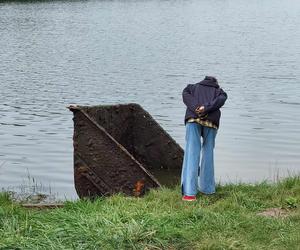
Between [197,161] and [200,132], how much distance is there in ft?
1.34

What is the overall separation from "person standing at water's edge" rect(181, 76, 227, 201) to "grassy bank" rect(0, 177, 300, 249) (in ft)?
0.69

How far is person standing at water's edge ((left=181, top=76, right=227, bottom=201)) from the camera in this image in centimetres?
845

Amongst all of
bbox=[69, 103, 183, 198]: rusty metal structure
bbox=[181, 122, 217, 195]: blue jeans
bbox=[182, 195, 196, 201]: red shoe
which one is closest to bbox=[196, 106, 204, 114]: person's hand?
bbox=[181, 122, 217, 195]: blue jeans

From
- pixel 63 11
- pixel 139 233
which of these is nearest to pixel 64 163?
pixel 139 233

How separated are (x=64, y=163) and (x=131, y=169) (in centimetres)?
463

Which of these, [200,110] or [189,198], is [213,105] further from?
[189,198]

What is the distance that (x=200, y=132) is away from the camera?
8.63m

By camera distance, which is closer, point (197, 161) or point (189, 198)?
point (189, 198)

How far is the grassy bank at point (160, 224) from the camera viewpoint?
20.4 feet

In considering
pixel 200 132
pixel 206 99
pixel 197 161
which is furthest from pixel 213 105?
pixel 197 161

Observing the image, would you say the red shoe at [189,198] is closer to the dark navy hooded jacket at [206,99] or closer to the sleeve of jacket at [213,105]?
the dark navy hooded jacket at [206,99]

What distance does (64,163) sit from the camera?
45.8 feet

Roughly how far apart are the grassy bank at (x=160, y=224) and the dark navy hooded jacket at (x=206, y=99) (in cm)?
113

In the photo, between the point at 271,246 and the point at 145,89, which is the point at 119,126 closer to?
the point at 271,246
